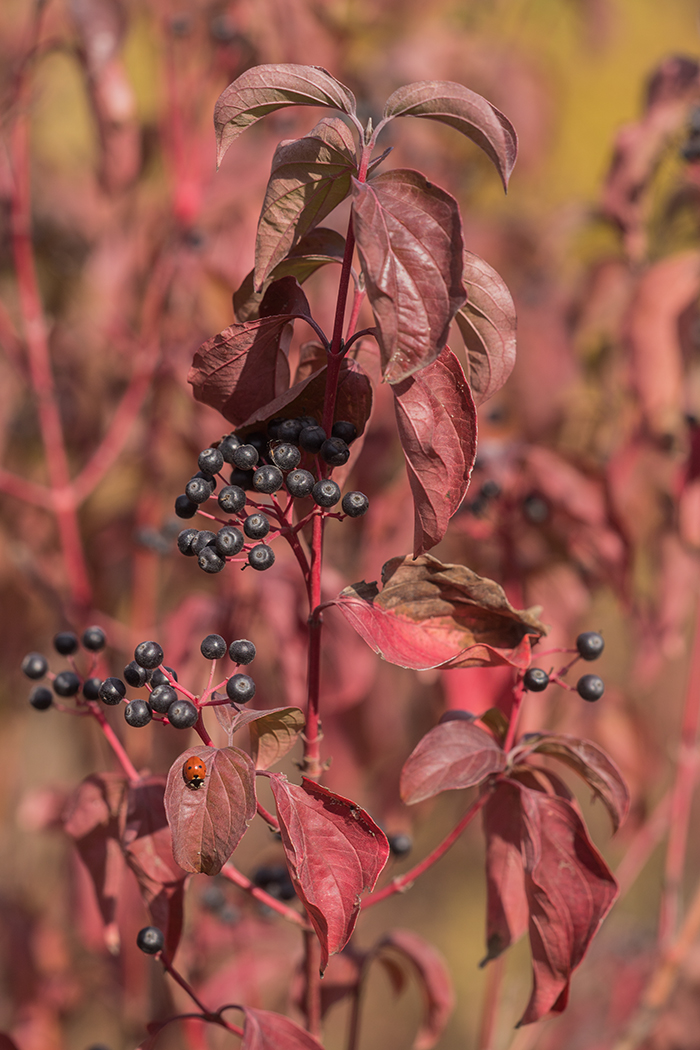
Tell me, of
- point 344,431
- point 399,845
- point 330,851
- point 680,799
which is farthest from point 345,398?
point 680,799

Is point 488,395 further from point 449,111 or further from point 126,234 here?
point 126,234

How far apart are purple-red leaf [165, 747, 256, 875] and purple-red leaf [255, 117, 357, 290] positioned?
1.17 feet

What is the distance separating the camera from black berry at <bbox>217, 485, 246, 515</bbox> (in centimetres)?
68

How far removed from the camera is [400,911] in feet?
12.0

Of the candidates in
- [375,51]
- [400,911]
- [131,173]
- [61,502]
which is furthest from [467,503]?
[400,911]

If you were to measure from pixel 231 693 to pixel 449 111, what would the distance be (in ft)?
Result: 1.53

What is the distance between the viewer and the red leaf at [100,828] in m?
0.87

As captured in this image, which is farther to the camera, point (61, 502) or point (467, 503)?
point (61, 502)

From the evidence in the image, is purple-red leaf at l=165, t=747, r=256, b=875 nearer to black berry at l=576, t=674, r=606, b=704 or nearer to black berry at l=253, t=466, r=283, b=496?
black berry at l=253, t=466, r=283, b=496

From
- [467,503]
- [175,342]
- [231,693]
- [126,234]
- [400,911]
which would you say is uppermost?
[126,234]

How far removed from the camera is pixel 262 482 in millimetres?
669

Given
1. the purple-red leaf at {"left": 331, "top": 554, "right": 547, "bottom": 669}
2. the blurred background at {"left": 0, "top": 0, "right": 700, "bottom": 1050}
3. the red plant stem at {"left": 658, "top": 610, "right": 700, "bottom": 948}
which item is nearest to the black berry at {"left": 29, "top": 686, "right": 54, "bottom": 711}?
the purple-red leaf at {"left": 331, "top": 554, "right": 547, "bottom": 669}

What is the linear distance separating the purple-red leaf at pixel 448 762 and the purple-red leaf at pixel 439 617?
74 millimetres

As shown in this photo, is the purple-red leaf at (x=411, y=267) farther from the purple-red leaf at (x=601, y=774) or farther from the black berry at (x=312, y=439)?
the purple-red leaf at (x=601, y=774)
